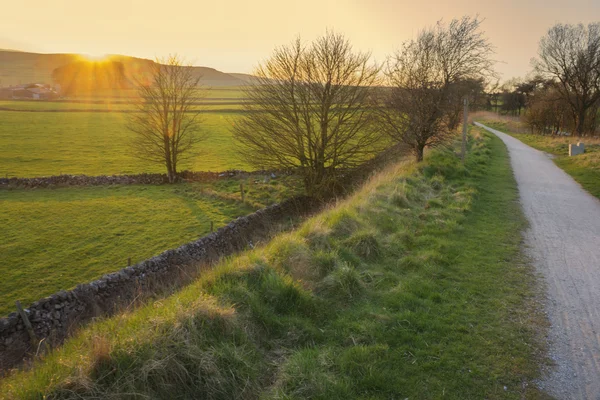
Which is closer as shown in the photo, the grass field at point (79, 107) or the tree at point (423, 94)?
the tree at point (423, 94)

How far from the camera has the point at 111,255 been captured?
1323cm

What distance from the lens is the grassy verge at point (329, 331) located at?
3.77 m

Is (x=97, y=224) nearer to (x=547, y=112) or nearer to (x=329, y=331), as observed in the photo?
(x=329, y=331)

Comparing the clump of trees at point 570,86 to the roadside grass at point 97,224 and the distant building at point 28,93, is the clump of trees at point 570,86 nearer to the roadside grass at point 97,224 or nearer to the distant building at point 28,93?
the roadside grass at point 97,224

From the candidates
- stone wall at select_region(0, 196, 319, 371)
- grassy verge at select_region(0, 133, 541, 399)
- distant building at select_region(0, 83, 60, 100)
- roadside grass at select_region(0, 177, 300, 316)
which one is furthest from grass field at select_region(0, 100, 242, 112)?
grassy verge at select_region(0, 133, 541, 399)

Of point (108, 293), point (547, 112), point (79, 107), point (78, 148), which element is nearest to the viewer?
point (108, 293)

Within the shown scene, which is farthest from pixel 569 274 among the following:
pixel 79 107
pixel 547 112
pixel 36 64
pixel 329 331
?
pixel 36 64

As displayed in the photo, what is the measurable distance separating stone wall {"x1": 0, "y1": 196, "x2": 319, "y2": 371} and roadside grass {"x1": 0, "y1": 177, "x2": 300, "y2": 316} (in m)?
2.23

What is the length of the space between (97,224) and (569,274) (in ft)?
56.0

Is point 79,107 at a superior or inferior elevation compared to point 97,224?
superior

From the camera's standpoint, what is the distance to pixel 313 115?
16656 millimetres

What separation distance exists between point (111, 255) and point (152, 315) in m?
9.94

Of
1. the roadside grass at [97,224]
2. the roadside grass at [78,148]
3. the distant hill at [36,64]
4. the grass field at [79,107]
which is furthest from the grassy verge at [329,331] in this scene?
the distant hill at [36,64]

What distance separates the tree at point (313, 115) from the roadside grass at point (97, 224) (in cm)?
216
